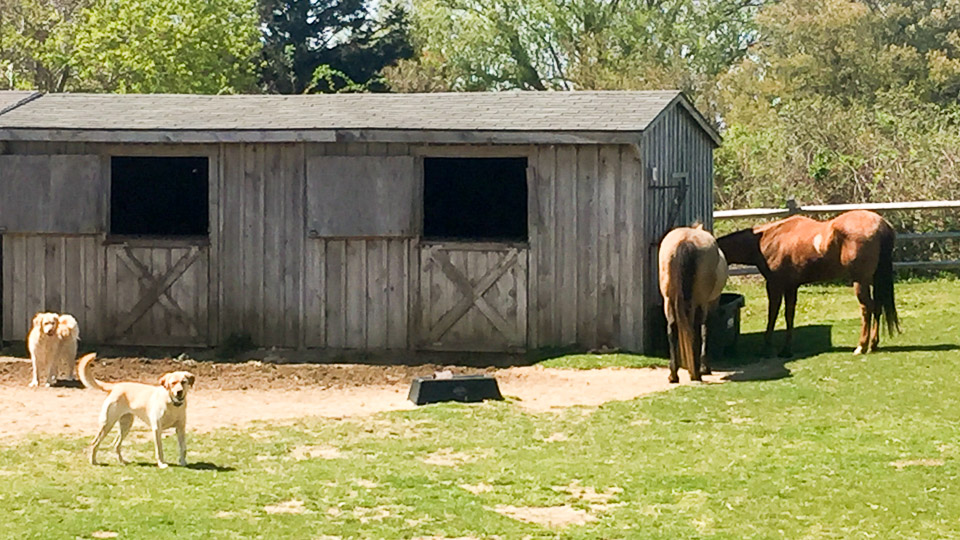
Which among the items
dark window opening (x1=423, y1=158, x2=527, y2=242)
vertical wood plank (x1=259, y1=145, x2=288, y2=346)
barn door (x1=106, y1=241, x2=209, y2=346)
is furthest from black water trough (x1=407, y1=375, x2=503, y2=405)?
dark window opening (x1=423, y1=158, x2=527, y2=242)

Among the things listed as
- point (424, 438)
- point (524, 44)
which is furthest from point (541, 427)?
point (524, 44)

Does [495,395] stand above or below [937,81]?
below

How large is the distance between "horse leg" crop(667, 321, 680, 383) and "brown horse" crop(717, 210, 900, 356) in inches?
70.3

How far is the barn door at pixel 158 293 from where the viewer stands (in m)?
15.9

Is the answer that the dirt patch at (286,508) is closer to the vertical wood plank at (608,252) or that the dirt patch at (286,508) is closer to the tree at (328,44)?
the vertical wood plank at (608,252)

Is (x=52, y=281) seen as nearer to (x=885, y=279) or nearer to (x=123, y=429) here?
(x=123, y=429)

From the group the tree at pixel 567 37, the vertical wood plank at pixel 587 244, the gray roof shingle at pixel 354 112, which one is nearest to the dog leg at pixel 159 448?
the gray roof shingle at pixel 354 112

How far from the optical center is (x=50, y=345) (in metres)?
13.4

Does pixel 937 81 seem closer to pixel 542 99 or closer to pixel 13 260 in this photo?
pixel 542 99

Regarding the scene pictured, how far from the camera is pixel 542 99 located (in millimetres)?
16750

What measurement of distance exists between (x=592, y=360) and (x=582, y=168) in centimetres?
194

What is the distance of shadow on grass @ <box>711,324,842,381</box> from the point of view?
45.4 ft

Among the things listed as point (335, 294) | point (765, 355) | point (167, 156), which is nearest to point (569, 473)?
point (765, 355)

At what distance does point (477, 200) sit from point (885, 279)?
6161 millimetres
